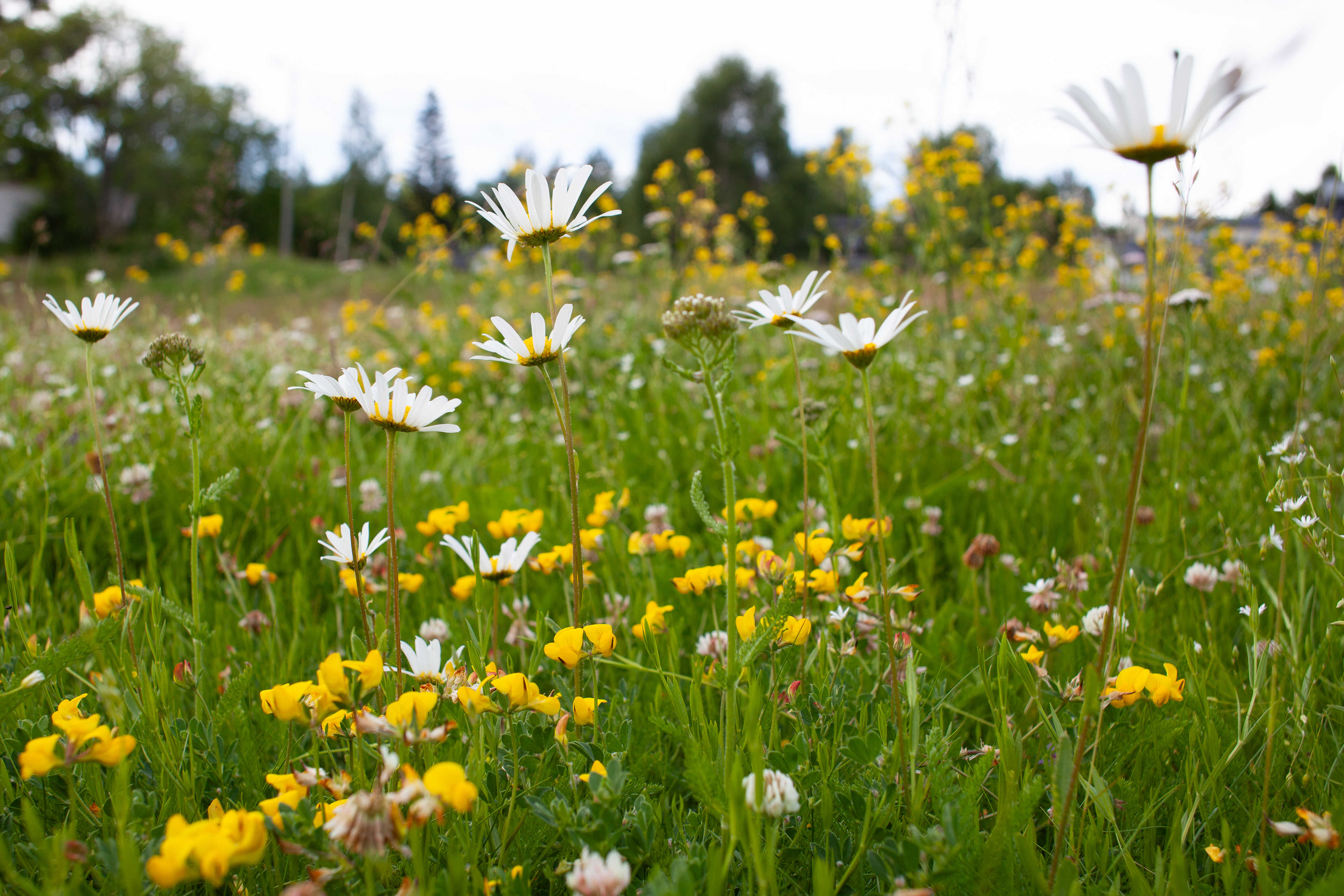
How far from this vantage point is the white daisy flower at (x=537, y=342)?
35.9 inches

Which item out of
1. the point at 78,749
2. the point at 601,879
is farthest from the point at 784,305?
the point at 78,749

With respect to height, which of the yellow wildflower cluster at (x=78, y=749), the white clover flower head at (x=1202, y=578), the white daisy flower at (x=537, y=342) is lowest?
the white clover flower head at (x=1202, y=578)

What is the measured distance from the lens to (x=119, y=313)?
112cm

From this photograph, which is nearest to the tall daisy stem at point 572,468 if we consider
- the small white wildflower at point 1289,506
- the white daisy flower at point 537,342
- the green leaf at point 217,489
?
the white daisy flower at point 537,342

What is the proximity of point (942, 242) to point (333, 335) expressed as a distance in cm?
274

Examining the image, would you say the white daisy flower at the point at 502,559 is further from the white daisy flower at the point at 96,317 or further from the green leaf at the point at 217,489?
the white daisy flower at the point at 96,317

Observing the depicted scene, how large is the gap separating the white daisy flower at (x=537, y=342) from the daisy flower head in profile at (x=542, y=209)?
11 cm

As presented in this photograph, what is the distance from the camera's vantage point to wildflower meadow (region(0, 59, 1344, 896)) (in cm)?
76

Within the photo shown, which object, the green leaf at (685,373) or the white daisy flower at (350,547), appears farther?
the white daisy flower at (350,547)

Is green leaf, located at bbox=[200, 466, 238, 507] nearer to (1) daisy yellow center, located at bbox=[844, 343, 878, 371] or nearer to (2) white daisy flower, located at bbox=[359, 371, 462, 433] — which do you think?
(2) white daisy flower, located at bbox=[359, 371, 462, 433]

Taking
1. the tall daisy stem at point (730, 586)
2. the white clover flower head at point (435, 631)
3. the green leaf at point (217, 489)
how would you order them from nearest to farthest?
the tall daisy stem at point (730, 586), the green leaf at point (217, 489), the white clover flower head at point (435, 631)

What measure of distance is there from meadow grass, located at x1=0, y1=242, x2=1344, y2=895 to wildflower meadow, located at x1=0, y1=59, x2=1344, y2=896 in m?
0.01

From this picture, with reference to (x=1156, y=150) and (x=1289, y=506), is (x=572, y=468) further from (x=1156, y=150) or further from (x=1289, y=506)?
(x=1289, y=506)

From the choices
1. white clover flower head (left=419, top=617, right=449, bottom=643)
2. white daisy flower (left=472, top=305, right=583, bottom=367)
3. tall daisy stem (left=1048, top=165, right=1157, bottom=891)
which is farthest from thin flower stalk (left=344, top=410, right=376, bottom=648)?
tall daisy stem (left=1048, top=165, right=1157, bottom=891)
